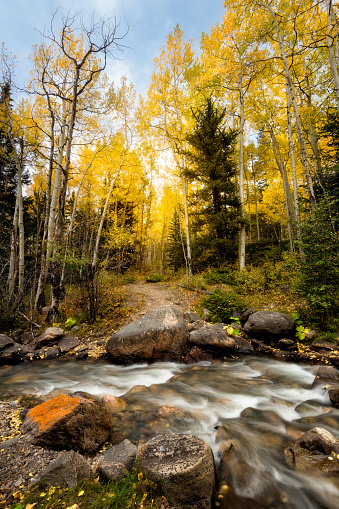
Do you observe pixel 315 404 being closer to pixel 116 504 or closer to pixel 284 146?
pixel 116 504

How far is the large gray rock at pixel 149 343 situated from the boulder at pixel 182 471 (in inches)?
145

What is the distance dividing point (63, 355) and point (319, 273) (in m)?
7.57

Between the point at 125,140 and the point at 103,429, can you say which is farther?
the point at 125,140

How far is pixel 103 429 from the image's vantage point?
2.71 meters

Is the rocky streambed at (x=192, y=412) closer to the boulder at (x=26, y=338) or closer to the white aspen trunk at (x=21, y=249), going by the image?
the boulder at (x=26, y=338)

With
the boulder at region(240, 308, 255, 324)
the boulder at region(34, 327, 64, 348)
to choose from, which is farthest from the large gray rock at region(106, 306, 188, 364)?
the boulder at region(240, 308, 255, 324)

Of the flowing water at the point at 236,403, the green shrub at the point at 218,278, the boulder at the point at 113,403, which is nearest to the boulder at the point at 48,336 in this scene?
the flowing water at the point at 236,403

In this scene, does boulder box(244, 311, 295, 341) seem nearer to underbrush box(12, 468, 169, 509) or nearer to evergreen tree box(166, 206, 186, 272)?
underbrush box(12, 468, 169, 509)

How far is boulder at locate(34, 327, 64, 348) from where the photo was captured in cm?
650

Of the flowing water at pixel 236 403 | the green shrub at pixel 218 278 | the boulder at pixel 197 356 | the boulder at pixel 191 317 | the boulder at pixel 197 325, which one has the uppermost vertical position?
the green shrub at pixel 218 278

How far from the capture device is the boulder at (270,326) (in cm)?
614

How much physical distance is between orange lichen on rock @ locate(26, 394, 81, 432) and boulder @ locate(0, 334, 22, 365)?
3917 millimetres

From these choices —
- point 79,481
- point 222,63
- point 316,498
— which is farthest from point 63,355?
point 222,63

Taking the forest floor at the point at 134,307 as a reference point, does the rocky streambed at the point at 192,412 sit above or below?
below
